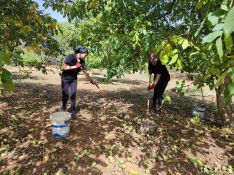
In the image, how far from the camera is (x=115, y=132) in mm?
6660

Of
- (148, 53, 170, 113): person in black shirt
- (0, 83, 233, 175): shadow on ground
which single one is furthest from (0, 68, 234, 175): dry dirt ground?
(148, 53, 170, 113): person in black shirt

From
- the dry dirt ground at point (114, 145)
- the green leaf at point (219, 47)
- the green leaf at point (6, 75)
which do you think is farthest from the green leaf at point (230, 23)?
the dry dirt ground at point (114, 145)

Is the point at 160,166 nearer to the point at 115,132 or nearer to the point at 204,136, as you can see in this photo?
the point at 115,132

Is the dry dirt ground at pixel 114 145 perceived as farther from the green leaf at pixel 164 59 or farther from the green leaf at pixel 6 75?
the green leaf at pixel 6 75

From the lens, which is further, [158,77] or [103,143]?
[158,77]

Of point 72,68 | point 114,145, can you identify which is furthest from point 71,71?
point 114,145

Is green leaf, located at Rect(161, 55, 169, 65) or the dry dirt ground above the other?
green leaf, located at Rect(161, 55, 169, 65)

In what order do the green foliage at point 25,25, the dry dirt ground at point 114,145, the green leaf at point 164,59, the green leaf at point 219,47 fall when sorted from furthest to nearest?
the green foliage at point 25,25 < the dry dirt ground at point 114,145 < the green leaf at point 164,59 < the green leaf at point 219,47

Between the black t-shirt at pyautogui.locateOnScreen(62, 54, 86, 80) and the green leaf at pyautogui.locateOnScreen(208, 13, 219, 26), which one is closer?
the green leaf at pyautogui.locateOnScreen(208, 13, 219, 26)

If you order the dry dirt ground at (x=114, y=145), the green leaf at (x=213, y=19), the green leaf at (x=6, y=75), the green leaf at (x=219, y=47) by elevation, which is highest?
the green leaf at (x=213, y=19)

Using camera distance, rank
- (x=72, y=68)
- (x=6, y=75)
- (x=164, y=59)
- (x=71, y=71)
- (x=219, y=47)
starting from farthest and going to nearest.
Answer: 1. (x=71, y=71)
2. (x=72, y=68)
3. (x=164, y=59)
4. (x=6, y=75)
5. (x=219, y=47)

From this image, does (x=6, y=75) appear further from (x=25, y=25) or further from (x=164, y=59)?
(x=25, y=25)

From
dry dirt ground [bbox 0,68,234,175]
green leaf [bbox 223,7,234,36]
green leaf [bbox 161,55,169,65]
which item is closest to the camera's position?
green leaf [bbox 223,7,234,36]

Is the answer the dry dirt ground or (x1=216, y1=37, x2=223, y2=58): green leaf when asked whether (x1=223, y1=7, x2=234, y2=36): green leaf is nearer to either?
(x1=216, y1=37, x2=223, y2=58): green leaf
